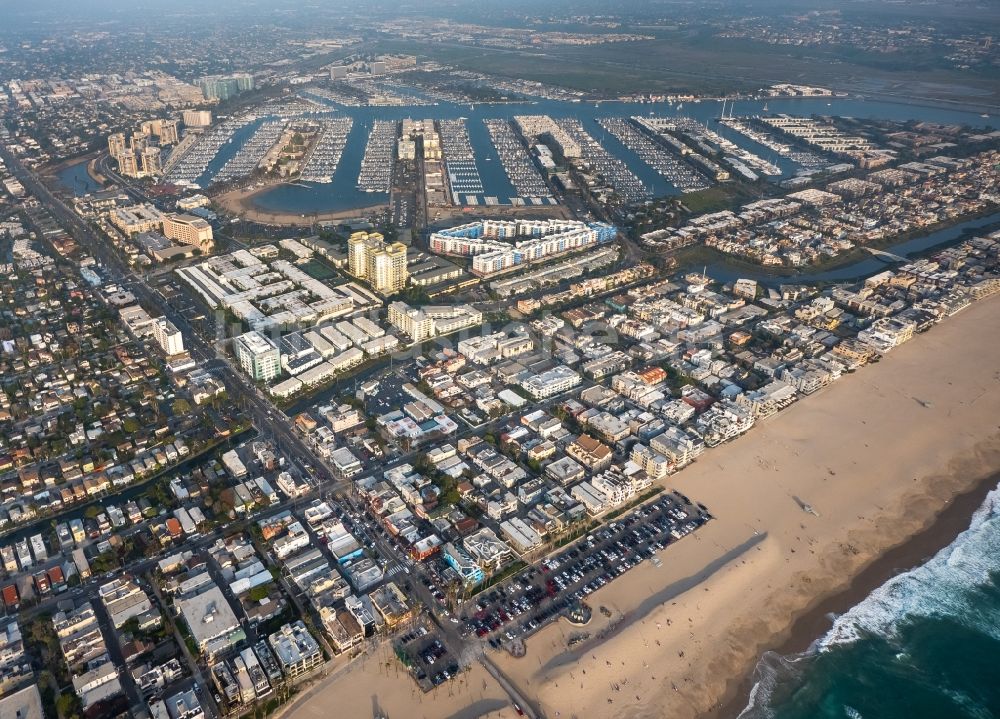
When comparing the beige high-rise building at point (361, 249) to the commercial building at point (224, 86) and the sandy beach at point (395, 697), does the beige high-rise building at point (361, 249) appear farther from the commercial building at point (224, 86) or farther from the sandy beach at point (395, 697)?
the commercial building at point (224, 86)

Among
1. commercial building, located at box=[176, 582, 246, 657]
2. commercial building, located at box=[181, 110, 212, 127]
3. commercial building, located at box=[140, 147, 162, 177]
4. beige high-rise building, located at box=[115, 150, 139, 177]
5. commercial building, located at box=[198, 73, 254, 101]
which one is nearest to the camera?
commercial building, located at box=[176, 582, 246, 657]

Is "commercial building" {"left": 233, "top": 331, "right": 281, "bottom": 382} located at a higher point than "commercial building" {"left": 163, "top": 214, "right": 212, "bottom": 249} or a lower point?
lower

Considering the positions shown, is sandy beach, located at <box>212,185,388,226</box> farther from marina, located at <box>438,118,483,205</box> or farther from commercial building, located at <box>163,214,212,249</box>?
marina, located at <box>438,118,483,205</box>

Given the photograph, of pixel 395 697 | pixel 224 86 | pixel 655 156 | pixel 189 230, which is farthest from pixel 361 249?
pixel 224 86

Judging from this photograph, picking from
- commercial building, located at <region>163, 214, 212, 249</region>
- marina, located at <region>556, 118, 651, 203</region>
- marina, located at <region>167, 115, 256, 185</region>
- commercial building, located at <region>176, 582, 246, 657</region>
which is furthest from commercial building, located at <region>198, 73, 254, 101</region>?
commercial building, located at <region>176, 582, 246, 657</region>

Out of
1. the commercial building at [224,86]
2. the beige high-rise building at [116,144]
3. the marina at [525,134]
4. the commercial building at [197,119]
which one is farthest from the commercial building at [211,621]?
the commercial building at [224,86]

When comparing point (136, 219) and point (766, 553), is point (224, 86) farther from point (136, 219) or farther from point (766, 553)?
point (766, 553)

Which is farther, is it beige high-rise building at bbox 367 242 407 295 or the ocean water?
beige high-rise building at bbox 367 242 407 295
